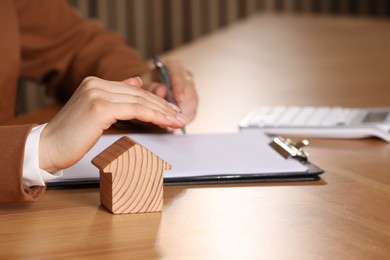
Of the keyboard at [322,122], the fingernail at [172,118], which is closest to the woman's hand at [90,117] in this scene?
the fingernail at [172,118]

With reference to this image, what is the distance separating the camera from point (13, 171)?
939 millimetres

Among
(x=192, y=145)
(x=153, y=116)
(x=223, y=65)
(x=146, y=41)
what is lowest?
(x=146, y=41)

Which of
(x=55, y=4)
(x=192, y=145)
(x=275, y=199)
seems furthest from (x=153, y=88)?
(x=55, y=4)

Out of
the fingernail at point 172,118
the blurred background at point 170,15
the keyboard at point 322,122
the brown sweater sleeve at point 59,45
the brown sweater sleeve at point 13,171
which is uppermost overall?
the fingernail at point 172,118

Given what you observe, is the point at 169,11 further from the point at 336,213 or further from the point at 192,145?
the point at 336,213

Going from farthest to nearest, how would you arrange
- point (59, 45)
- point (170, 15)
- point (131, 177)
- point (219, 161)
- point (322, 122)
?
point (170, 15) → point (59, 45) → point (322, 122) → point (219, 161) → point (131, 177)

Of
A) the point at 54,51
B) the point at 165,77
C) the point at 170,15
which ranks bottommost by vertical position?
the point at 170,15

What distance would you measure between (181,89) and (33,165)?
0.48m

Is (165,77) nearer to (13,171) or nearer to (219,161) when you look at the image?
(219,161)

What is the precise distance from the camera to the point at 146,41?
4.42 m

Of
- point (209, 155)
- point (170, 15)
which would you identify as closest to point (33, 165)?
point (209, 155)

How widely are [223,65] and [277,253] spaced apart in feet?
4.48

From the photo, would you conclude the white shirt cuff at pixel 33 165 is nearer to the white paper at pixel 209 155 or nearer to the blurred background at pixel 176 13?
the white paper at pixel 209 155

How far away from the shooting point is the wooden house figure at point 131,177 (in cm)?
90
